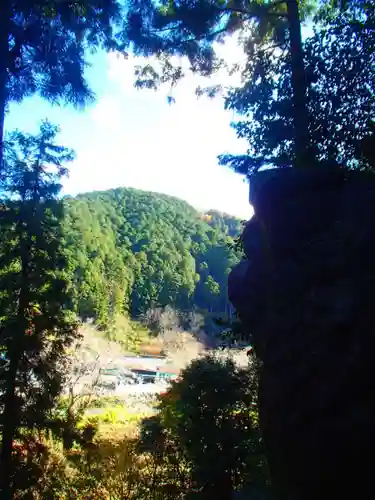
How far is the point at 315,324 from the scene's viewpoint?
3.62m

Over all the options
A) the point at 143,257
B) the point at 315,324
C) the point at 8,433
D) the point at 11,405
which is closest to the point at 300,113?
the point at 315,324

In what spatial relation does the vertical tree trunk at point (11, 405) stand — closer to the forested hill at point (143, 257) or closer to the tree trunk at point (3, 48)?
the tree trunk at point (3, 48)

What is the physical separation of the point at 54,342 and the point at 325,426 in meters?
3.60

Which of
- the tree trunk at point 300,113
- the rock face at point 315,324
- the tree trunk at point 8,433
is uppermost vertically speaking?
the tree trunk at point 300,113

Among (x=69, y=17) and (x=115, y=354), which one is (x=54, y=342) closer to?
(x=69, y=17)

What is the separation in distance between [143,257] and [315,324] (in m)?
50.3

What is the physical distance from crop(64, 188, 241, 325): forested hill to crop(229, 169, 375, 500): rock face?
29142mm

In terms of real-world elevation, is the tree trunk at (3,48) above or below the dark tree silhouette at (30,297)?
above

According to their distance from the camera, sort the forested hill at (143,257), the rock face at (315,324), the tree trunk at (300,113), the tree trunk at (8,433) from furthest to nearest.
Result: the forested hill at (143,257) → the tree trunk at (300,113) → the tree trunk at (8,433) → the rock face at (315,324)

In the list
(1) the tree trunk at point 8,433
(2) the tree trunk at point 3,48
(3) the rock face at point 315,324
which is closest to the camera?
(3) the rock face at point 315,324

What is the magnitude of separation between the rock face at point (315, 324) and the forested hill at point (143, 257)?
29.1m

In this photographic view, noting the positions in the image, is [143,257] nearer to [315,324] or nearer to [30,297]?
[30,297]

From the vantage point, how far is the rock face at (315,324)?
3.14 metres

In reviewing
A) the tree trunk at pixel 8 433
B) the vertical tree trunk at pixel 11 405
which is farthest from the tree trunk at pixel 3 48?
the tree trunk at pixel 8 433
